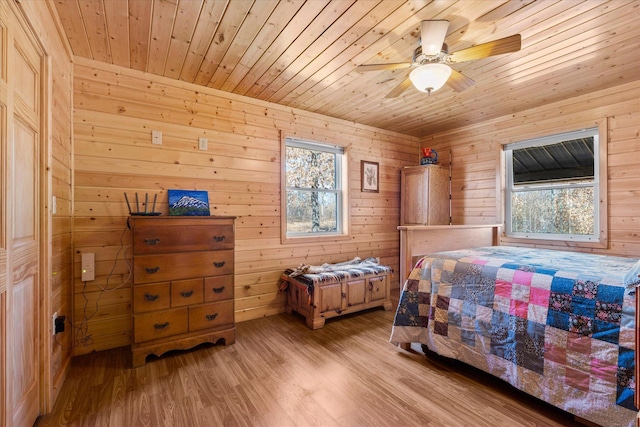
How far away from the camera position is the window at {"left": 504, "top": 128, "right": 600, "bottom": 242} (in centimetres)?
311

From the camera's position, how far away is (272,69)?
8.34 feet

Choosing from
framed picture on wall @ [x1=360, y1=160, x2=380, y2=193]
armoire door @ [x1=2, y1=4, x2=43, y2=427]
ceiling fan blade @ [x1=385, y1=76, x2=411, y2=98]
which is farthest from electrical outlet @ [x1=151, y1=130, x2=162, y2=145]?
framed picture on wall @ [x1=360, y1=160, x2=380, y2=193]

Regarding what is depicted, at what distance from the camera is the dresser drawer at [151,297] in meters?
2.16

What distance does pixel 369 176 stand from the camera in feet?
13.4

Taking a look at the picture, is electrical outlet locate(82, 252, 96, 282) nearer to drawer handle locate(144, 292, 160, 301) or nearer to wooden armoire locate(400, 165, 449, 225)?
drawer handle locate(144, 292, 160, 301)

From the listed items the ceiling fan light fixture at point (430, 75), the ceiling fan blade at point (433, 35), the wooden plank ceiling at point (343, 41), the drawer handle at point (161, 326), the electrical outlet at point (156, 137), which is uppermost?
the wooden plank ceiling at point (343, 41)

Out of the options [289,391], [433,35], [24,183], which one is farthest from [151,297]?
[433,35]

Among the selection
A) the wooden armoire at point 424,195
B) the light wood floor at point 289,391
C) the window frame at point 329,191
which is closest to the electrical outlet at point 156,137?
the window frame at point 329,191

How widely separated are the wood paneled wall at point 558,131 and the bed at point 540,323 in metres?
1.03

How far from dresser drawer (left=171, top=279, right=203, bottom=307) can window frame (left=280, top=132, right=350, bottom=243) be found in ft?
3.80

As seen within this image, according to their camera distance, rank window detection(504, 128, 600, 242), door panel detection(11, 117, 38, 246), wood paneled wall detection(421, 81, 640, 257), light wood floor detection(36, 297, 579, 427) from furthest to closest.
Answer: window detection(504, 128, 600, 242), wood paneled wall detection(421, 81, 640, 257), light wood floor detection(36, 297, 579, 427), door panel detection(11, 117, 38, 246)

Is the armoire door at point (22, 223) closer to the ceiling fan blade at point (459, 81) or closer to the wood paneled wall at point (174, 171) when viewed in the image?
the wood paneled wall at point (174, 171)

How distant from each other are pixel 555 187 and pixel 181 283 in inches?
160

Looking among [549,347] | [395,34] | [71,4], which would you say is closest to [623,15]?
[395,34]
